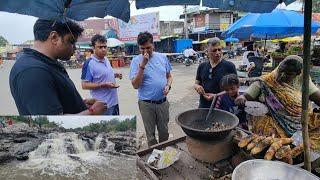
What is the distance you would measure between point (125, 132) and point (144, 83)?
2510mm

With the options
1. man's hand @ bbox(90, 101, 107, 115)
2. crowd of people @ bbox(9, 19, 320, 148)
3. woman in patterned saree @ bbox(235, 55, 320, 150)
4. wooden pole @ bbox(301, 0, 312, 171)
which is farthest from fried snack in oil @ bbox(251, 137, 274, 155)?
man's hand @ bbox(90, 101, 107, 115)

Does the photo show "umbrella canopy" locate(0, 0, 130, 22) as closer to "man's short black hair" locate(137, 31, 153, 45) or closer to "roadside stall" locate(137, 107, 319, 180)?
"man's short black hair" locate(137, 31, 153, 45)

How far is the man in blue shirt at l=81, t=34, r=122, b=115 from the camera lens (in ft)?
13.4

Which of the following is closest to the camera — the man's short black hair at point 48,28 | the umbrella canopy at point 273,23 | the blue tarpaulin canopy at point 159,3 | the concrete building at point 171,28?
the man's short black hair at point 48,28

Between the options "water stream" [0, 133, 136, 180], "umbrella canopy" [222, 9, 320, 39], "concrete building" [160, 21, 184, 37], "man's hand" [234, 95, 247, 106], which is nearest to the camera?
"water stream" [0, 133, 136, 180]

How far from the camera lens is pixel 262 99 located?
3.31 metres

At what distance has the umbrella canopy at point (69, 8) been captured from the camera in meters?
1.91

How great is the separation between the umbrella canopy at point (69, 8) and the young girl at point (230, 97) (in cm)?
140

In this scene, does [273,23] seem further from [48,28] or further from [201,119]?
[48,28]

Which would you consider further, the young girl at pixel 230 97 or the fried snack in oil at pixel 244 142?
the young girl at pixel 230 97

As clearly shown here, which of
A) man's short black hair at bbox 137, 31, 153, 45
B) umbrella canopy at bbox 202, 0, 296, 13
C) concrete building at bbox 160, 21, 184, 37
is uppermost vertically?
concrete building at bbox 160, 21, 184, 37

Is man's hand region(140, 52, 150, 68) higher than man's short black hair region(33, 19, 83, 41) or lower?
lower

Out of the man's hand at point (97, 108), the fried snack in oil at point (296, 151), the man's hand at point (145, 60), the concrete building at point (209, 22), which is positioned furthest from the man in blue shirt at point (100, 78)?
the concrete building at point (209, 22)

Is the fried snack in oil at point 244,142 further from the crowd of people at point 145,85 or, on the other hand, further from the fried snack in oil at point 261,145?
the crowd of people at point 145,85
